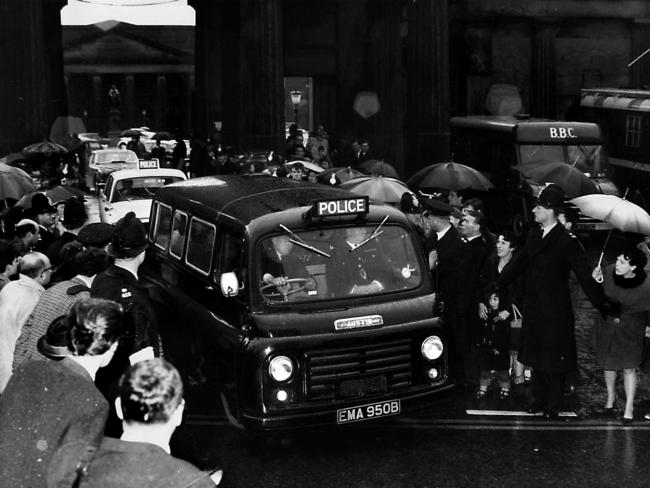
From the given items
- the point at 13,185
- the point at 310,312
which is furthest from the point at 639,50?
the point at 310,312

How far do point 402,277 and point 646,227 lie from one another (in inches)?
110

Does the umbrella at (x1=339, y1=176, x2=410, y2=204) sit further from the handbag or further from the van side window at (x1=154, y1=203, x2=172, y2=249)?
the handbag

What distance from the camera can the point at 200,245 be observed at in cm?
963

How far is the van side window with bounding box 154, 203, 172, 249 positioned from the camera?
35.5 ft

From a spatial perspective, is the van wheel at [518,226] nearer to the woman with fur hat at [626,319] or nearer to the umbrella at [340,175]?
the umbrella at [340,175]

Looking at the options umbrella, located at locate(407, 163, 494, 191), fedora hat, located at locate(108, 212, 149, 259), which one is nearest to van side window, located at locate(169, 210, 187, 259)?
fedora hat, located at locate(108, 212, 149, 259)

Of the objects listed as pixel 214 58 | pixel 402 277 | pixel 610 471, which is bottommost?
pixel 610 471

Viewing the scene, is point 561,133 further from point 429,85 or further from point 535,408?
point 535,408

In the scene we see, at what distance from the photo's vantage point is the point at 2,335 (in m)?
7.40

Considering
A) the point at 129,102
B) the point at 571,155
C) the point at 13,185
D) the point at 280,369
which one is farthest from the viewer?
the point at 129,102

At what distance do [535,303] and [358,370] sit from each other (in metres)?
2.06

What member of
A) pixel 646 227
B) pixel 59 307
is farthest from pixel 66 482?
pixel 646 227

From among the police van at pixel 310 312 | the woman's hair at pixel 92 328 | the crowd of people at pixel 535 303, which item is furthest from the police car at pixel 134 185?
the woman's hair at pixel 92 328

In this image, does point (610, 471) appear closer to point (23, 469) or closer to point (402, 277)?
point (402, 277)
